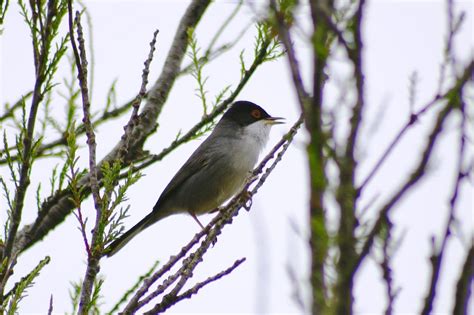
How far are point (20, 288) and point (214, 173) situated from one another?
4.49 meters

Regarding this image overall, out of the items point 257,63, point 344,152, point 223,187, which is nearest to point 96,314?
point 344,152

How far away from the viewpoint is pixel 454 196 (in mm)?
1478

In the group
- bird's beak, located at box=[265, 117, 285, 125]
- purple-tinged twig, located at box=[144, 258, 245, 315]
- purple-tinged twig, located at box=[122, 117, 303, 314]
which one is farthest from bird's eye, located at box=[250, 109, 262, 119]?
purple-tinged twig, located at box=[144, 258, 245, 315]

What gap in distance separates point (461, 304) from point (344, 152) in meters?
0.36

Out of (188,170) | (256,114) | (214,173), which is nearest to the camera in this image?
(214,173)

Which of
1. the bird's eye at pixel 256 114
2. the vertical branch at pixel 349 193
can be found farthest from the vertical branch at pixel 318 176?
the bird's eye at pixel 256 114

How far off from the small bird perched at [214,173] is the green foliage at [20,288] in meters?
3.89

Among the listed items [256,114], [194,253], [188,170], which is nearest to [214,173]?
[188,170]

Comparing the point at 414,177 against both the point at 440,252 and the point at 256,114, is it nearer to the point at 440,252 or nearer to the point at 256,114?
the point at 440,252

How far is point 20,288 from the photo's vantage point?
2.97 meters

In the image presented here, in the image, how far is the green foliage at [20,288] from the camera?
2.85 metres

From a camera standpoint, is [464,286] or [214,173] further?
[214,173]

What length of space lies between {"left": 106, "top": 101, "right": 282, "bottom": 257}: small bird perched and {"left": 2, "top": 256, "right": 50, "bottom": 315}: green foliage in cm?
389

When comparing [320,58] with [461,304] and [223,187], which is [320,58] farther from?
[223,187]
